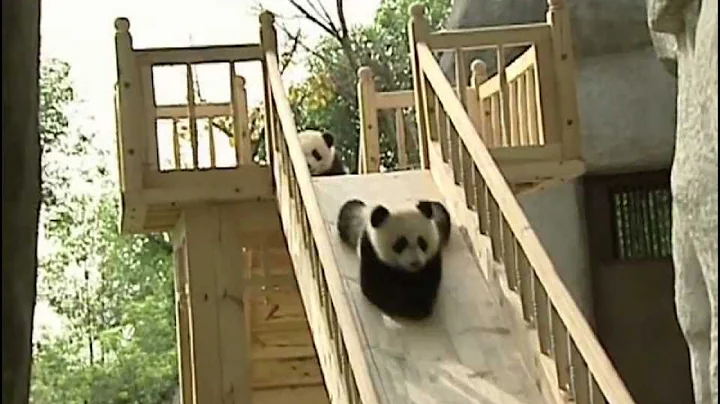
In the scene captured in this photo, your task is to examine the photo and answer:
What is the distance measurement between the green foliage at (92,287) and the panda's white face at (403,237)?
22.0 feet

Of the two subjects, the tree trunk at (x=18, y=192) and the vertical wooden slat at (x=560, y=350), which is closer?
the tree trunk at (x=18, y=192)

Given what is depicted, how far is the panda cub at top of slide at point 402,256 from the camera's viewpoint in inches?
165

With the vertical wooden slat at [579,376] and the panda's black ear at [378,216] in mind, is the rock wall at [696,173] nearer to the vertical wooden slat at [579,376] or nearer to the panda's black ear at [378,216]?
the vertical wooden slat at [579,376]

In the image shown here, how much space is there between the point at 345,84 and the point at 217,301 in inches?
235

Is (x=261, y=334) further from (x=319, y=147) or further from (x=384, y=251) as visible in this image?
(x=384, y=251)

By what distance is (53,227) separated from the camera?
1111cm

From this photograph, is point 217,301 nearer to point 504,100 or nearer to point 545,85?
point 504,100

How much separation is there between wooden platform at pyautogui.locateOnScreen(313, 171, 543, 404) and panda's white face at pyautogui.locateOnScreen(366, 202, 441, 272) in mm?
125

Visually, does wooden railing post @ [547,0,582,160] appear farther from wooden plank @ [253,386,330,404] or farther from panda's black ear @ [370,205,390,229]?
wooden plank @ [253,386,330,404]

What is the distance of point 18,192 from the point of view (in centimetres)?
83

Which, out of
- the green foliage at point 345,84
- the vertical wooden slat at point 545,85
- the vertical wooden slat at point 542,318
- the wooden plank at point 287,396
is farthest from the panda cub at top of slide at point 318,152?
the green foliage at point 345,84

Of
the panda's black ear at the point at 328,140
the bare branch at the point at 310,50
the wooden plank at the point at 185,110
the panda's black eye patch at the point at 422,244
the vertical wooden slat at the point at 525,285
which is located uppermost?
the bare branch at the point at 310,50

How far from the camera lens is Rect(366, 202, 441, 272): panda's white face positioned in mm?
4297

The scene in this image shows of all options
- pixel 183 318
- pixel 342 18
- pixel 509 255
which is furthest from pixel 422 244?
pixel 342 18
